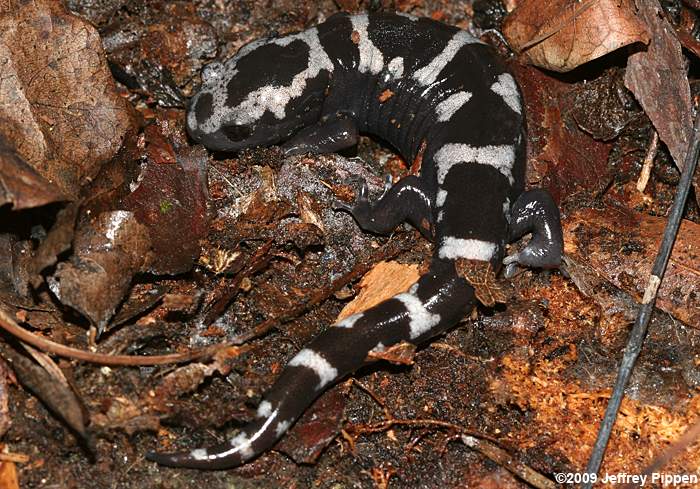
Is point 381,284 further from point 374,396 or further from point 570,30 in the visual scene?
point 570,30

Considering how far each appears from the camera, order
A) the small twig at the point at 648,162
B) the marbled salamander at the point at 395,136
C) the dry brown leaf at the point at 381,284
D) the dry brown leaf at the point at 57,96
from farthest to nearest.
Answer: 1. the small twig at the point at 648,162
2. the dry brown leaf at the point at 381,284
3. the dry brown leaf at the point at 57,96
4. the marbled salamander at the point at 395,136

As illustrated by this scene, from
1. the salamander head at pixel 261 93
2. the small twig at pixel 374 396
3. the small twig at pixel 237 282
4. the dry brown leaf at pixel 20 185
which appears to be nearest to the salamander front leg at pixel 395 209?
the small twig at pixel 237 282

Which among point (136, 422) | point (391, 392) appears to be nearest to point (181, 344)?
point (136, 422)

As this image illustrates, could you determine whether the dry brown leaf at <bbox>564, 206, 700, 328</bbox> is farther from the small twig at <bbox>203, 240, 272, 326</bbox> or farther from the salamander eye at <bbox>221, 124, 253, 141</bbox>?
the salamander eye at <bbox>221, 124, 253, 141</bbox>

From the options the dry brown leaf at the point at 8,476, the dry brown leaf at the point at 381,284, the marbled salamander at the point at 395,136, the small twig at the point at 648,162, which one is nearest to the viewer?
the dry brown leaf at the point at 8,476

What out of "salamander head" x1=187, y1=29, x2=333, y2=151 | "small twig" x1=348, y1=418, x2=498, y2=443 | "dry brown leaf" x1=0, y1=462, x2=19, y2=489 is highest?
"salamander head" x1=187, y1=29, x2=333, y2=151

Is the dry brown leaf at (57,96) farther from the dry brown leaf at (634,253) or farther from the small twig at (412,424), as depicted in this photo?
the dry brown leaf at (634,253)

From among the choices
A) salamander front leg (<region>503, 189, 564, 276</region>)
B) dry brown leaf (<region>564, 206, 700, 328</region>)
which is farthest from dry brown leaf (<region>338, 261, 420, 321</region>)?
dry brown leaf (<region>564, 206, 700, 328</region>)
